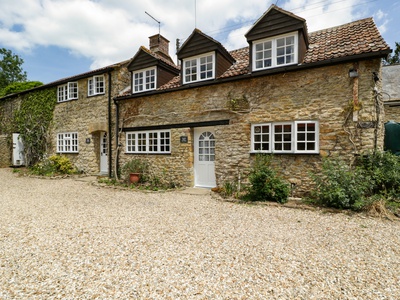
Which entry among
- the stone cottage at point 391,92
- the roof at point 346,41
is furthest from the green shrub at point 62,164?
the stone cottage at point 391,92

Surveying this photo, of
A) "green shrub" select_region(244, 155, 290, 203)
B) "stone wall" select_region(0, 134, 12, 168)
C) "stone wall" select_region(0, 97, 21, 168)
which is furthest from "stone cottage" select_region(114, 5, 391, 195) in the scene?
"stone wall" select_region(0, 134, 12, 168)

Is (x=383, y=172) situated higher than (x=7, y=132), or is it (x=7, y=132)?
(x=7, y=132)

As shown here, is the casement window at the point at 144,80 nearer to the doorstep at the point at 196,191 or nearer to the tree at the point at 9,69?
the doorstep at the point at 196,191

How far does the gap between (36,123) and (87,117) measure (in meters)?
5.00

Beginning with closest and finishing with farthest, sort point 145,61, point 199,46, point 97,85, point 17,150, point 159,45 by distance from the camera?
point 199,46 < point 145,61 < point 97,85 < point 159,45 < point 17,150

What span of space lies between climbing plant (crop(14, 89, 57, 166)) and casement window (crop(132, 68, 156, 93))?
7.07 metres

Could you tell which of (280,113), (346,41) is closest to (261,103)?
(280,113)

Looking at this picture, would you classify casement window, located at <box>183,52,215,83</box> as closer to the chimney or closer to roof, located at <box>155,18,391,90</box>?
roof, located at <box>155,18,391,90</box>

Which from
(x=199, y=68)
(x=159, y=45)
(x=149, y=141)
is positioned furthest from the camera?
(x=159, y=45)

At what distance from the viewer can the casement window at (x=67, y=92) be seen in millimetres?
13891

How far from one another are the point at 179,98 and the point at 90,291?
840 cm

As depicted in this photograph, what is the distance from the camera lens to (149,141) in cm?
1098

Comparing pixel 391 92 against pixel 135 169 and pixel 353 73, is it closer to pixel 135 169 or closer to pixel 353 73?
pixel 353 73

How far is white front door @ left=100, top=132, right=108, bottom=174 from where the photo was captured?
1312 cm
